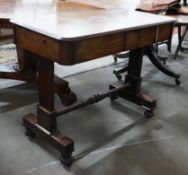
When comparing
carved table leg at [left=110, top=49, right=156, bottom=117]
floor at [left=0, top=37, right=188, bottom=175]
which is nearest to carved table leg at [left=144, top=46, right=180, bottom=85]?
floor at [left=0, top=37, right=188, bottom=175]

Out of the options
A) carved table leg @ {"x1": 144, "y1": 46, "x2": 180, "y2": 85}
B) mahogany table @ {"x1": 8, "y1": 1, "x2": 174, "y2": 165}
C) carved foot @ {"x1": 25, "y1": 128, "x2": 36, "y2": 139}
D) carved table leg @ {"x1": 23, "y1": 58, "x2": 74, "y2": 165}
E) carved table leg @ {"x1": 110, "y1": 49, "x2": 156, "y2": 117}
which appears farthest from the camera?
carved table leg @ {"x1": 144, "y1": 46, "x2": 180, "y2": 85}

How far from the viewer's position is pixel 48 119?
1.69 m

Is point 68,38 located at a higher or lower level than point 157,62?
higher

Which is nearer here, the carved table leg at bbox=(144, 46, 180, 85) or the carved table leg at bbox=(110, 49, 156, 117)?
the carved table leg at bbox=(110, 49, 156, 117)

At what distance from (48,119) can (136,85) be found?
0.85 m

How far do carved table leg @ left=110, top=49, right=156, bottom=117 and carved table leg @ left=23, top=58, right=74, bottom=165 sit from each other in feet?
2.44

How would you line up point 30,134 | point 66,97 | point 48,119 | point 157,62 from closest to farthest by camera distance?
point 48,119, point 30,134, point 66,97, point 157,62

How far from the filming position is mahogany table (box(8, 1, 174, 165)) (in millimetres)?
1313

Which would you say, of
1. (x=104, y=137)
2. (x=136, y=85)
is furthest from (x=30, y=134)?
(x=136, y=85)

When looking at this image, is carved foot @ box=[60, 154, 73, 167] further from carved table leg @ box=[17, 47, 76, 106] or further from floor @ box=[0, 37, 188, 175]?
carved table leg @ box=[17, 47, 76, 106]

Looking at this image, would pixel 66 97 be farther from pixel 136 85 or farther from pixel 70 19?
pixel 70 19

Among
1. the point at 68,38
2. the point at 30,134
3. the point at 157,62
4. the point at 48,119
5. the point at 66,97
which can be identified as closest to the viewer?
the point at 68,38

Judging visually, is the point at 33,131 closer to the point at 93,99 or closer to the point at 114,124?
the point at 93,99

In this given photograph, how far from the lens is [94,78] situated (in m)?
2.84
